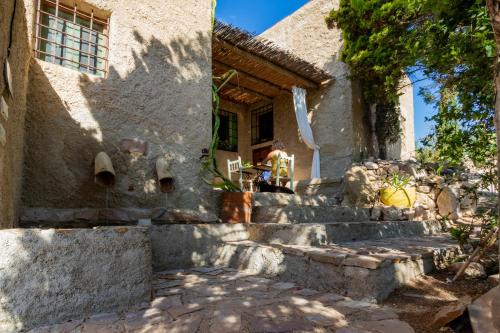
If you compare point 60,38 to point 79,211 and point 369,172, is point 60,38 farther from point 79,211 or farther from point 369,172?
point 369,172

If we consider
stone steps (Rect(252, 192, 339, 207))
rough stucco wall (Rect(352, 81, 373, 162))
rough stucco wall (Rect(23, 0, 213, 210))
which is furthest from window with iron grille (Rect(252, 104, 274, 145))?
rough stucco wall (Rect(23, 0, 213, 210))

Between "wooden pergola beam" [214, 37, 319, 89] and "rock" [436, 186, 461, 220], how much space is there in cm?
371

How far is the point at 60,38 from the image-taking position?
3.44m

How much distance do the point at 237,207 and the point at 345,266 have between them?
1862 mm

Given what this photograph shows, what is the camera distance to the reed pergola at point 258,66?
5.80m

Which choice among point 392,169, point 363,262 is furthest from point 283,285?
point 392,169

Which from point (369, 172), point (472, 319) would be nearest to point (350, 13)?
point (369, 172)

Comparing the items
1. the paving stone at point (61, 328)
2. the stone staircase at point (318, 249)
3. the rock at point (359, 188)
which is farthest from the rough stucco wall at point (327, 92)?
the paving stone at point (61, 328)

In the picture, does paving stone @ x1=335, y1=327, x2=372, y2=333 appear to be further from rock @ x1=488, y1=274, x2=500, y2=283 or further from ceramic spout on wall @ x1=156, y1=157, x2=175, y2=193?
ceramic spout on wall @ x1=156, y1=157, x2=175, y2=193

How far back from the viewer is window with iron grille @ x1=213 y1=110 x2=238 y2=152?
9.39 meters

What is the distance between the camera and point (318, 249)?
279 cm

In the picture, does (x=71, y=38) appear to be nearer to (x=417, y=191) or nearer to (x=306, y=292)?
(x=306, y=292)

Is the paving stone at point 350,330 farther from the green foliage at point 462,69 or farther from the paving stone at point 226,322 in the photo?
the green foliage at point 462,69

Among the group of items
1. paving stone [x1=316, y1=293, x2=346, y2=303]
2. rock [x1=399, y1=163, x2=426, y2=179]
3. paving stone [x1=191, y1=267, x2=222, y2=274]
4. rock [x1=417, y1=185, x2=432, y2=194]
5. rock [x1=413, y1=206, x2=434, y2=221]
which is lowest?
paving stone [x1=191, y1=267, x2=222, y2=274]
